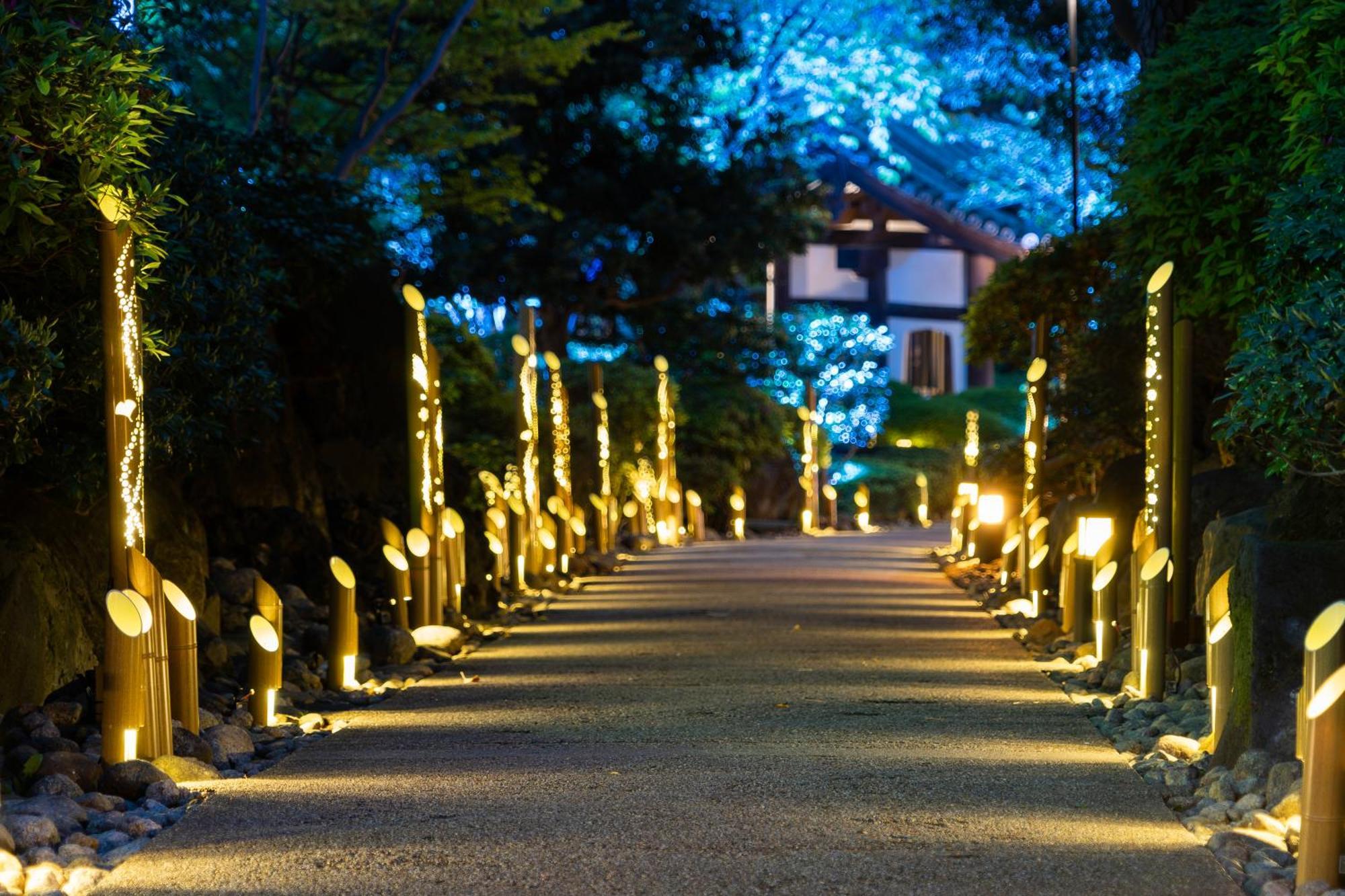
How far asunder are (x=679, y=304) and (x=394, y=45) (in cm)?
1250

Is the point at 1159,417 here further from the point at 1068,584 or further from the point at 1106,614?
the point at 1068,584

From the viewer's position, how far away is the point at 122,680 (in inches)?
285

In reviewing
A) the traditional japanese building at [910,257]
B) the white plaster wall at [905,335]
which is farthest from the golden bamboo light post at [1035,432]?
the white plaster wall at [905,335]

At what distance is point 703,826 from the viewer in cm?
614

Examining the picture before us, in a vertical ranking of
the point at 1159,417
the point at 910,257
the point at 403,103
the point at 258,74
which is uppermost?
the point at 910,257

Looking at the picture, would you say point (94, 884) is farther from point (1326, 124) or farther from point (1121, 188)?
point (1121, 188)

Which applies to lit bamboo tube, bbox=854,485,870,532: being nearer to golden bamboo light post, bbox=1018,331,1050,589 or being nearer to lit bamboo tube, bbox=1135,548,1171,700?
golden bamboo light post, bbox=1018,331,1050,589

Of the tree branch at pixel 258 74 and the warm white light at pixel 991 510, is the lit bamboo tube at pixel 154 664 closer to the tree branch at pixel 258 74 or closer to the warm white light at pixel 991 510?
the tree branch at pixel 258 74

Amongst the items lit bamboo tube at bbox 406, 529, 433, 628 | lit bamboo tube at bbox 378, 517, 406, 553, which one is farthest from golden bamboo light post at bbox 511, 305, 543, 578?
lit bamboo tube at bbox 378, 517, 406, 553

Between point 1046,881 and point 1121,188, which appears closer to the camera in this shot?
Answer: point 1046,881

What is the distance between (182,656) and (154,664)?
47cm

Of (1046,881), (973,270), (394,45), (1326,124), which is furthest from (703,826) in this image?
(973,270)

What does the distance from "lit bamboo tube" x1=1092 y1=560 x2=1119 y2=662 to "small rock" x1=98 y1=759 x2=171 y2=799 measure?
6141 mm

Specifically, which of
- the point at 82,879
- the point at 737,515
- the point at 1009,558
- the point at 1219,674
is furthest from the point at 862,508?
the point at 82,879
